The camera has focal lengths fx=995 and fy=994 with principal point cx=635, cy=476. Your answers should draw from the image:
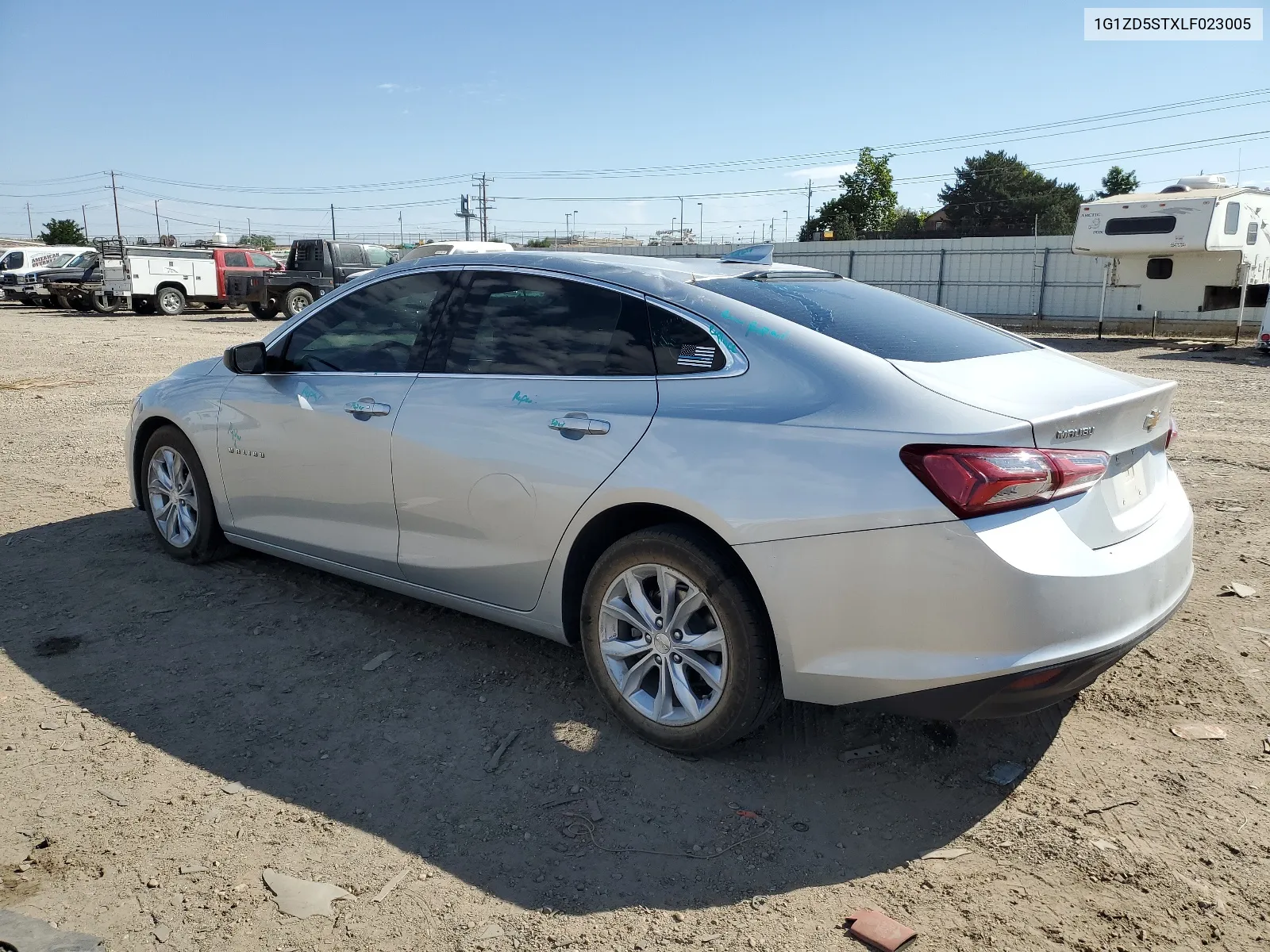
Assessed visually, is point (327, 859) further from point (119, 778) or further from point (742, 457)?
point (742, 457)

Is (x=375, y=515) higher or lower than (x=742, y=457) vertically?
lower

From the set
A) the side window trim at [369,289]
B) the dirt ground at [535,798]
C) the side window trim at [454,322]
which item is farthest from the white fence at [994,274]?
the dirt ground at [535,798]

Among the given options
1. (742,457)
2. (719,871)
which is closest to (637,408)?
(742,457)

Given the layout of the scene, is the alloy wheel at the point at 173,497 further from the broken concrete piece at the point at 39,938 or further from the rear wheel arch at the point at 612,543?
the broken concrete piece at the point at 39,938

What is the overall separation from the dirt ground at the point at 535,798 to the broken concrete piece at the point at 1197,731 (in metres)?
0.05

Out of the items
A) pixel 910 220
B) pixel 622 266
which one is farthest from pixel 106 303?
pixel 910 220

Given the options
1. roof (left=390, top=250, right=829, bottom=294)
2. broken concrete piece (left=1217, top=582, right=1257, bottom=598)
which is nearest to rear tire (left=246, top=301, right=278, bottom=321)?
roof (left=390, top=250, right=829, bottom=294)

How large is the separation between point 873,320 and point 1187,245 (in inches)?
737

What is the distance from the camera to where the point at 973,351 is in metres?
3.39

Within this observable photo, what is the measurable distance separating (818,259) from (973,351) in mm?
29065

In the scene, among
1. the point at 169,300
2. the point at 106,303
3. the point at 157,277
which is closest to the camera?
the point at 157,277

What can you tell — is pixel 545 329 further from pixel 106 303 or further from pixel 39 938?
pixel 106 303

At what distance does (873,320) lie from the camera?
349cm

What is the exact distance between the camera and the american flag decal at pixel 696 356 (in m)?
3.28
